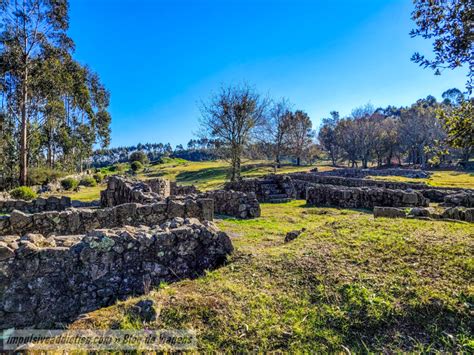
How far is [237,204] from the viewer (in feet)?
40.4

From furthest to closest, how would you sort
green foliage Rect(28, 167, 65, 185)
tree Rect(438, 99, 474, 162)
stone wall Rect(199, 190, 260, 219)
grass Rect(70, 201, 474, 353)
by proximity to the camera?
green foliage Rect(28, 167, 65, 185) → stone wall Rect(199, 190, 260, 219) → tree Rect(438, 99, 474, 162) → grass Rect(70, 201, 474, 353)

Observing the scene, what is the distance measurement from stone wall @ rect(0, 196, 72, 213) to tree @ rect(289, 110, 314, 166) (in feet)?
134

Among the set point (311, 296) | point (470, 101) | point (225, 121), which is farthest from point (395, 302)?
point (225, 121)

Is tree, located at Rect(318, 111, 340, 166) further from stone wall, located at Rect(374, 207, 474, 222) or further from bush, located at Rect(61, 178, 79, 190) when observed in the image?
stone wall, located at Rect(374, 207, 474, 222)

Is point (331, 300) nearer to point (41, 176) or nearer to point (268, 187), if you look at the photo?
point (268, 187)

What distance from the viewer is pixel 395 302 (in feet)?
11.4

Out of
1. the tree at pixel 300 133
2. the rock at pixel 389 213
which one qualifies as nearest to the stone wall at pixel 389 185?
the rock at pixel 389 213

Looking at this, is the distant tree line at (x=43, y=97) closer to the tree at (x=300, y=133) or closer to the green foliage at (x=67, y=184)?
the green foliage at (x=67, y=184)

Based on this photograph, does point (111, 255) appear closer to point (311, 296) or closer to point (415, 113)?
point (311, 296)

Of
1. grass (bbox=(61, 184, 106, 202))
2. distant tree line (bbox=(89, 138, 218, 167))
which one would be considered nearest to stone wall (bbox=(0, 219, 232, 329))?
grass (bbox=(61, 184, 106, 202))

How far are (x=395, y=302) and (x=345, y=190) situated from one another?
1237 centimetres

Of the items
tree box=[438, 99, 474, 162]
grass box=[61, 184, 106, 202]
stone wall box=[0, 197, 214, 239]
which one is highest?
tree box=[438, 99, 474, 162]

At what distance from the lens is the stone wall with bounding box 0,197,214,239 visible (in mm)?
7383

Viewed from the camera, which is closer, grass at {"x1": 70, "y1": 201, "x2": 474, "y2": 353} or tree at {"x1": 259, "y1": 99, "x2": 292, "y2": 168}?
grass at {"x1": 70, "y1": 201, "x2": 474, "y2": 353}
